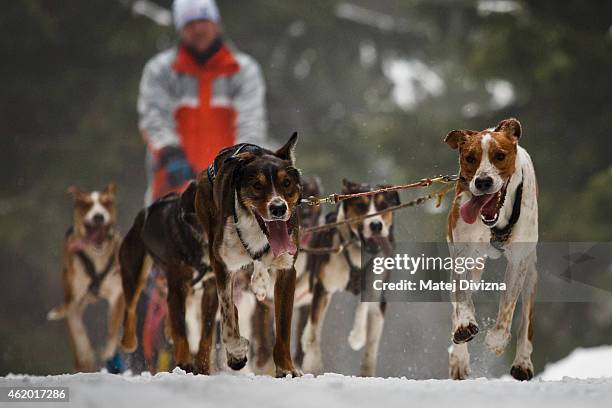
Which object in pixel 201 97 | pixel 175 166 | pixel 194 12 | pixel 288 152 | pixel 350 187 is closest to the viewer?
pixel 288 152

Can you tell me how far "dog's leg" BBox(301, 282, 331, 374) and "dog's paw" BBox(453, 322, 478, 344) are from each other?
6.02 ft

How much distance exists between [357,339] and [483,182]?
2.20m

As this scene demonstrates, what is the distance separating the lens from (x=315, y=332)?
730 cm

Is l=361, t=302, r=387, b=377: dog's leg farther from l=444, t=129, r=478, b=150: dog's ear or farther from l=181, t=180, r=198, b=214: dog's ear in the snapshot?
l=444, t=129, r=478, b=150: dog's ear

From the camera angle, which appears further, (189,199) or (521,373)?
(189,199)

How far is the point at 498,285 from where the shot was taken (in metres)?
5.73

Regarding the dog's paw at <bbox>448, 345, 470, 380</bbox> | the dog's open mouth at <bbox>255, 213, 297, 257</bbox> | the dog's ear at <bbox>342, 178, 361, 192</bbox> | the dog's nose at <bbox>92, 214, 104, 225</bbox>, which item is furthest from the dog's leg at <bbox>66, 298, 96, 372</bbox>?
the dog's open mouth at <bbox>255, 213, 297, 257</bbox>

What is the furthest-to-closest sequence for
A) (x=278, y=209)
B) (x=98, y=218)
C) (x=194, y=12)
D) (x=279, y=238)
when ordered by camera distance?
(x=194, y=12) < (x=98, y=218) < (x=279, y=238) < (x=278, y=209)

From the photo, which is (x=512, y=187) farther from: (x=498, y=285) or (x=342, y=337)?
(x=342, y=337)

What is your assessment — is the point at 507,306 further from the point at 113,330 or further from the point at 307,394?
the point at 113,330

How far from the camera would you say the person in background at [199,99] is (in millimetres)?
9117

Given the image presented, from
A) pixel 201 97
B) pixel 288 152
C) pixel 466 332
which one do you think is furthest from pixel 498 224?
pixel 201 97

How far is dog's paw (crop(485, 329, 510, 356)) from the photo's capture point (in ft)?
18.2

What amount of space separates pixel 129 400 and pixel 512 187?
220 cm
